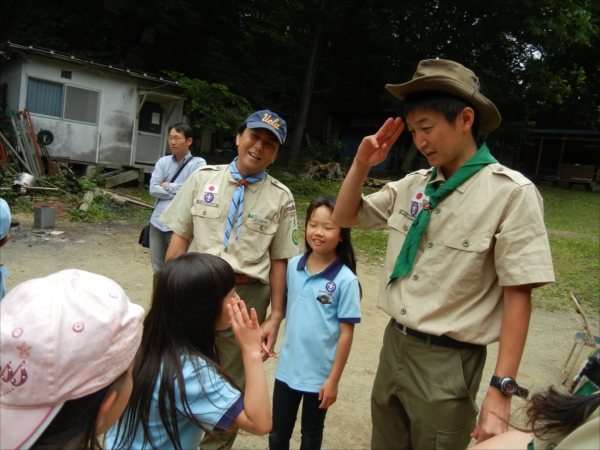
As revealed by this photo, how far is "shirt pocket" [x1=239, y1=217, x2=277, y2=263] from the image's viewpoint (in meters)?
2.66

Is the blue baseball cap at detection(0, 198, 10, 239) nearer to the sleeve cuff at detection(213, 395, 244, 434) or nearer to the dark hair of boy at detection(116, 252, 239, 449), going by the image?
the dark hair of boy at detection(116, 252, 239, 449)

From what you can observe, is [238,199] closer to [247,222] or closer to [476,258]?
[247,222]

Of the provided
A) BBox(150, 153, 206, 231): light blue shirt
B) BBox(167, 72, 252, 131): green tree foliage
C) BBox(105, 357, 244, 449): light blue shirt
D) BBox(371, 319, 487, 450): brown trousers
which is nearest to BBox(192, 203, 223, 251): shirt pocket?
BBox(105, 357, 244, 449): light blue shirt

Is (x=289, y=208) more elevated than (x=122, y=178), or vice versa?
(x=289, y=208)

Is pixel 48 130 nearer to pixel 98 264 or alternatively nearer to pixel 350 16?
pixel 98 264

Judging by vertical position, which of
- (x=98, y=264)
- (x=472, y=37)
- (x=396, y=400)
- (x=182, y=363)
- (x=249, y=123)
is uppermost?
(x=472, y=37)

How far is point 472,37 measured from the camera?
18.7m

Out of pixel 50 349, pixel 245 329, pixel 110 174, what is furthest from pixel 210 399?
pixel 110 174

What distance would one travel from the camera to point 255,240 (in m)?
2.69

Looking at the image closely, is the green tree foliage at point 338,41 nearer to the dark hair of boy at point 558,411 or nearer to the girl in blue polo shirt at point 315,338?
the girl in blue polo shirt at point 315,338

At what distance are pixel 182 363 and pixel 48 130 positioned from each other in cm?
1414

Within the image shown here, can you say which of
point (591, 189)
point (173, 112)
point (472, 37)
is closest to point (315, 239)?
point (173, 112)

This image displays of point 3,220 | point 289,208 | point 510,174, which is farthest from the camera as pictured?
point 289,208

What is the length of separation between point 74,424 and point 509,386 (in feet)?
4.48
